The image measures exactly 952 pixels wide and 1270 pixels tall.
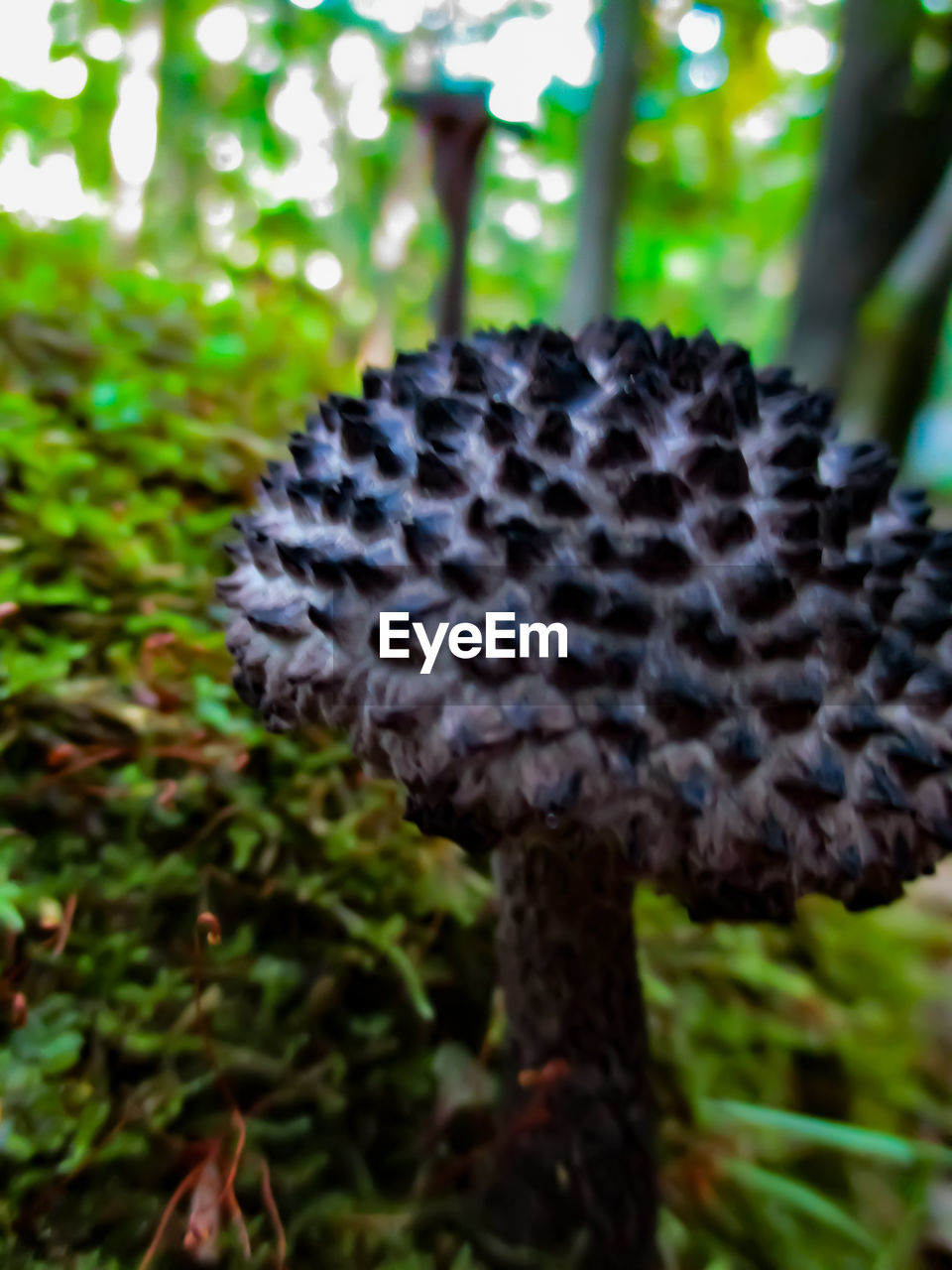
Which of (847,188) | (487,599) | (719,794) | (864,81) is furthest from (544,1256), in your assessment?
(864,81)

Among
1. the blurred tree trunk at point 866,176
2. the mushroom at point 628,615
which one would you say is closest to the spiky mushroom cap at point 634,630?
A: the mushroom at point 628,615

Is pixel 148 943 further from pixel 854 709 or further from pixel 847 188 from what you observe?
pixel 847 188

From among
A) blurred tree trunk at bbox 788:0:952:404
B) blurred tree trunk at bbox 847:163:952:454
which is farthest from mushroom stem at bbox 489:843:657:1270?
blurred tree trunk at bbox 788:0:952:404

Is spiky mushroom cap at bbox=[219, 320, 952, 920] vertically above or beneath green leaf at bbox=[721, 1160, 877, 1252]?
above

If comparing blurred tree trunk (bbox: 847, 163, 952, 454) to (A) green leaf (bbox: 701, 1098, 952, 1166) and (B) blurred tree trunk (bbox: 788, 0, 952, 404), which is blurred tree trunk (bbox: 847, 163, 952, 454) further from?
(A) green leaf (bbox: 701, 1098, 952, 1166)

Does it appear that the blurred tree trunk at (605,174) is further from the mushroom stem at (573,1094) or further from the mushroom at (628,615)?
the mushroom stem at (573,1094)

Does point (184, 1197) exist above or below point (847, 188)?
below
